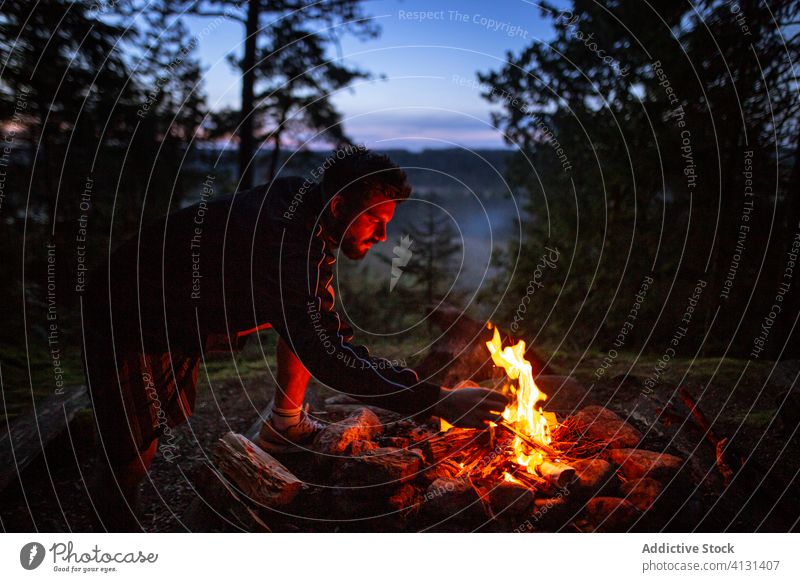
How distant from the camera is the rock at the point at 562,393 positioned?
4.96 m

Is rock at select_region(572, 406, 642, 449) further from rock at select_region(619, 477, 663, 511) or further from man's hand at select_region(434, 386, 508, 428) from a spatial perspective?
man's hand at select_region(434, 386, 508, 428)

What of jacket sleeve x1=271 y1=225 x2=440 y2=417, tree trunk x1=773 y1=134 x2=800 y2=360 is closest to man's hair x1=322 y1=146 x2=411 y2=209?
jacket sleeve x1=271 y1=225 x2=440 y2=417

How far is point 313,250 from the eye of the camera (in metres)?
3.44

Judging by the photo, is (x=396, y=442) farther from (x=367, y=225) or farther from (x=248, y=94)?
(x=248, y=94)

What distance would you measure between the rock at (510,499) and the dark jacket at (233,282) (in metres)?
0.78

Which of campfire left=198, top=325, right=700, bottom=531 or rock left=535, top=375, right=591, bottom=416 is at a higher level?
rock left=535, top=375, right=591, bottom=416

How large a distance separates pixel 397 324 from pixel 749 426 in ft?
22.6

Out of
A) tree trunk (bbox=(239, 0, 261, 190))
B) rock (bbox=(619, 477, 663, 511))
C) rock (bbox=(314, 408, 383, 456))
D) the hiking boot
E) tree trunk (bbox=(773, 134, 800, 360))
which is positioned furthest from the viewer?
tree trunk (bbox=(239, 0, 261, 190))

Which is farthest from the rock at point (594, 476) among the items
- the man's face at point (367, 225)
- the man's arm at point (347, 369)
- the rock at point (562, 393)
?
the man's face at point (367, 225)

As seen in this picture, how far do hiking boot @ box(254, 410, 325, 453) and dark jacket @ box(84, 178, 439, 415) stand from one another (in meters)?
1.15

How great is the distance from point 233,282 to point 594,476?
2767 mm

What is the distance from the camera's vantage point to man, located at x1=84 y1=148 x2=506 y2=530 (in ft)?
11.2
